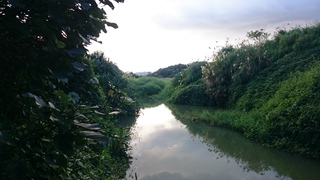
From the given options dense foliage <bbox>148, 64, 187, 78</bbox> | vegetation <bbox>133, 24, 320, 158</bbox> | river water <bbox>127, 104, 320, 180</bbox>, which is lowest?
river water <bbox>127, 104, 320, 180</bbox>

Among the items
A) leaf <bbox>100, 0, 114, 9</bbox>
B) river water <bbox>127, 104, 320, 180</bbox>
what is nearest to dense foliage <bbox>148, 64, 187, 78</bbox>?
river water <bbox>127, 104, 320, 180</bbox>

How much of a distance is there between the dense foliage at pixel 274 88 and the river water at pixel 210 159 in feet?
1.47

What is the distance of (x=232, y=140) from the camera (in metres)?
7.82

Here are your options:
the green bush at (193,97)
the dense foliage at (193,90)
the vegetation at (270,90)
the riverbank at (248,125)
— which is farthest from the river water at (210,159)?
the dense foliage at (193,90)

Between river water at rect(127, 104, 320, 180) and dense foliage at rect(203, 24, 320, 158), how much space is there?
449 mm

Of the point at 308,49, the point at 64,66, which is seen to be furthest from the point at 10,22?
the point at 308,49

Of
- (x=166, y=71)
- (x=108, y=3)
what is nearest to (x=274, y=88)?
(x=108, y=3)

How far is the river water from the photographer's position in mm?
5266

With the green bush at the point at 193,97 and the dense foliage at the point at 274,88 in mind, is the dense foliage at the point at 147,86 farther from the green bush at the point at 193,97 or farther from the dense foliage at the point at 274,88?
the dense foliage at the point at 274,88

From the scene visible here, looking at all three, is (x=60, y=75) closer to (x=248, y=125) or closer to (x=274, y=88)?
(x=248, y=125)

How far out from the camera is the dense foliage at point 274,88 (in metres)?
6.50

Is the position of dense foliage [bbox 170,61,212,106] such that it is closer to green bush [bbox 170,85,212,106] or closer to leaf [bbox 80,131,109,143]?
green bush [bbox 170,85,212,106]

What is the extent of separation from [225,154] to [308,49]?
6.59 m

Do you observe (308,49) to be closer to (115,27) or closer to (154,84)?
(115,27)
